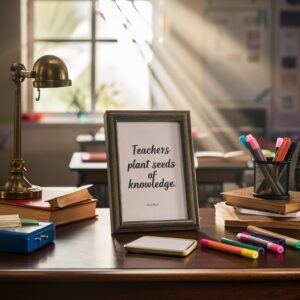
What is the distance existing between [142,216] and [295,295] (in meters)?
0.34

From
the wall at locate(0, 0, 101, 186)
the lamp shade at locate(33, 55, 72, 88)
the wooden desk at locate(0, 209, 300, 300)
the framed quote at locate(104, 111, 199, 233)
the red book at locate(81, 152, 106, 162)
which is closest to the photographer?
the wooden desk at locate(0, 209, 300, 300)

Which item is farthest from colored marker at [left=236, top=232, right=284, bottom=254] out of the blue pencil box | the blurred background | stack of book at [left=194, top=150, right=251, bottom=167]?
the blurred background

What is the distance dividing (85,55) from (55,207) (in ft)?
15.5

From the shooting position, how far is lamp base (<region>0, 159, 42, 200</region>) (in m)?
1.29

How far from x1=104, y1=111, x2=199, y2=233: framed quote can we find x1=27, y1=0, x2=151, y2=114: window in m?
4.55

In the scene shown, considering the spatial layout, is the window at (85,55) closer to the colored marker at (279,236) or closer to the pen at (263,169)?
the pen at (263,169)

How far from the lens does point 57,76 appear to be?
50.6 inches

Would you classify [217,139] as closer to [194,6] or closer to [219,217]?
[194,6]

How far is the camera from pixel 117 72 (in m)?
5.83

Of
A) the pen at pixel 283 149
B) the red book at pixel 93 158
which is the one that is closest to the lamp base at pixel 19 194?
the pen at pixel 283 149

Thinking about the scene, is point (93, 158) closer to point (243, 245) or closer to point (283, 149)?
point (283, 149)

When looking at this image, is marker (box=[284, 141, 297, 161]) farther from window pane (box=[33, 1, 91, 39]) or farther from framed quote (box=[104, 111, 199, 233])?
window pane (box=[33, 1, 91, 39])

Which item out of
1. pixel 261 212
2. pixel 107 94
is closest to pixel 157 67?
pixel 107 94

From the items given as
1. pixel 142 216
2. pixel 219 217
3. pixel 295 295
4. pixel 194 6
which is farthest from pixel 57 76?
pixel 194 6
